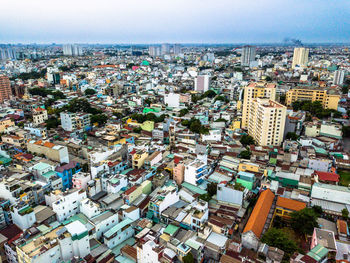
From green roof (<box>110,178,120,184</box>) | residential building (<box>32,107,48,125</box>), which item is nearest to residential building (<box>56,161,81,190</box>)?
green roof (<box>110,178,120,184</box>)

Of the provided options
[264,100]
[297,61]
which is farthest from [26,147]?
[297,61]

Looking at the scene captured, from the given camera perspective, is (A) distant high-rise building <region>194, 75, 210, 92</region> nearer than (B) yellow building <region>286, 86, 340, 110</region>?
No

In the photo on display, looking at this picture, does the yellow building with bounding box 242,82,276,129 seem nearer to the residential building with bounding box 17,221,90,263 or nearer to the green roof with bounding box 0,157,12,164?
the residential building with bounding box 17,221,90,263

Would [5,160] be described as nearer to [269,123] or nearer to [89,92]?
[269,123]

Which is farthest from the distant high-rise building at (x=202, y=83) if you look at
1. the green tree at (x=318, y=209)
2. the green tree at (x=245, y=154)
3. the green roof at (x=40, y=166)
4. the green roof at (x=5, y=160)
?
the green tree at (x=318, y=209)

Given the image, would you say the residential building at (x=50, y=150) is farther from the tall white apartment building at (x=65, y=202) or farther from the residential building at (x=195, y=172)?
the residential building at (x=195, y=172)

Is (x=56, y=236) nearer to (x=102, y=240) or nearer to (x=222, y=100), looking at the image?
(x=102, y=240)
